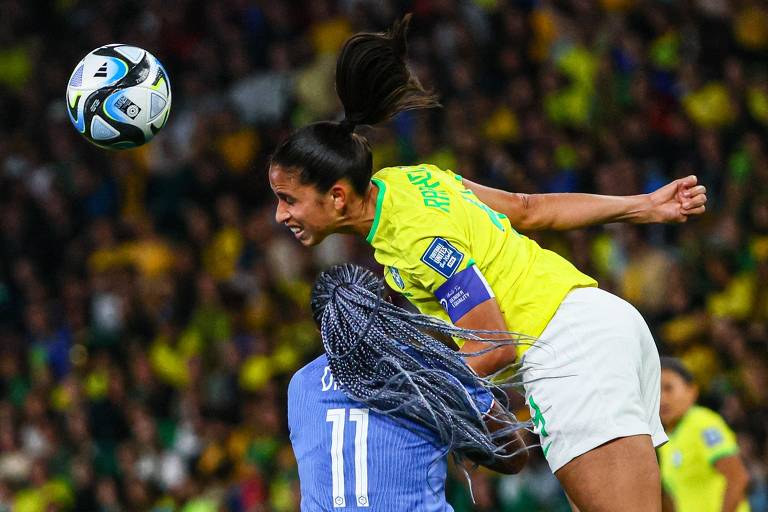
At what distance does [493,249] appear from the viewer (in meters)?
3.76

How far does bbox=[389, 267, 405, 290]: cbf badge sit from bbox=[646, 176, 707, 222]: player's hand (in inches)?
36.3

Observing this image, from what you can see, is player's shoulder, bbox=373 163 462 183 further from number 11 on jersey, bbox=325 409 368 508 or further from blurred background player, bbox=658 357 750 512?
blurred background player, bbox=658 357 750 512

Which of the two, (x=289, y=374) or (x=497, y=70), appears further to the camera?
(x=497, y=70)

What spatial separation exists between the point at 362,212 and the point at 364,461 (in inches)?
34.6

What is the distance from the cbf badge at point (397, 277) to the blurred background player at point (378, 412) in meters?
0.40

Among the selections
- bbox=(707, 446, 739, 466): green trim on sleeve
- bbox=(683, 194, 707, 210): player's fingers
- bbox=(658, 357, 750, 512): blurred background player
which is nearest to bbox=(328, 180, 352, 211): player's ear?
bbox=(683, 194, 707, 210): player's fingers

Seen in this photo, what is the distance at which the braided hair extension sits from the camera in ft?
10.6

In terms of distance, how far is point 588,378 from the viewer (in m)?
3.63

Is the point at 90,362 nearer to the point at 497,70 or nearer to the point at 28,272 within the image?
the point at 28,272

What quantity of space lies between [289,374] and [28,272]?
329cm

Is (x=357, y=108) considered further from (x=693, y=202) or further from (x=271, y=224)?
(x=271, y=224)

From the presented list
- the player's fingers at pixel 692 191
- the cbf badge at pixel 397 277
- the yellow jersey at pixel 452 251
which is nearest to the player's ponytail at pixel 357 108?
the yellow jersey at pixel 452 251

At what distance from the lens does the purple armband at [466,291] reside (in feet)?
11.8

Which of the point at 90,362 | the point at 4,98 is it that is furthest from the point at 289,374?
the point at 4,98
